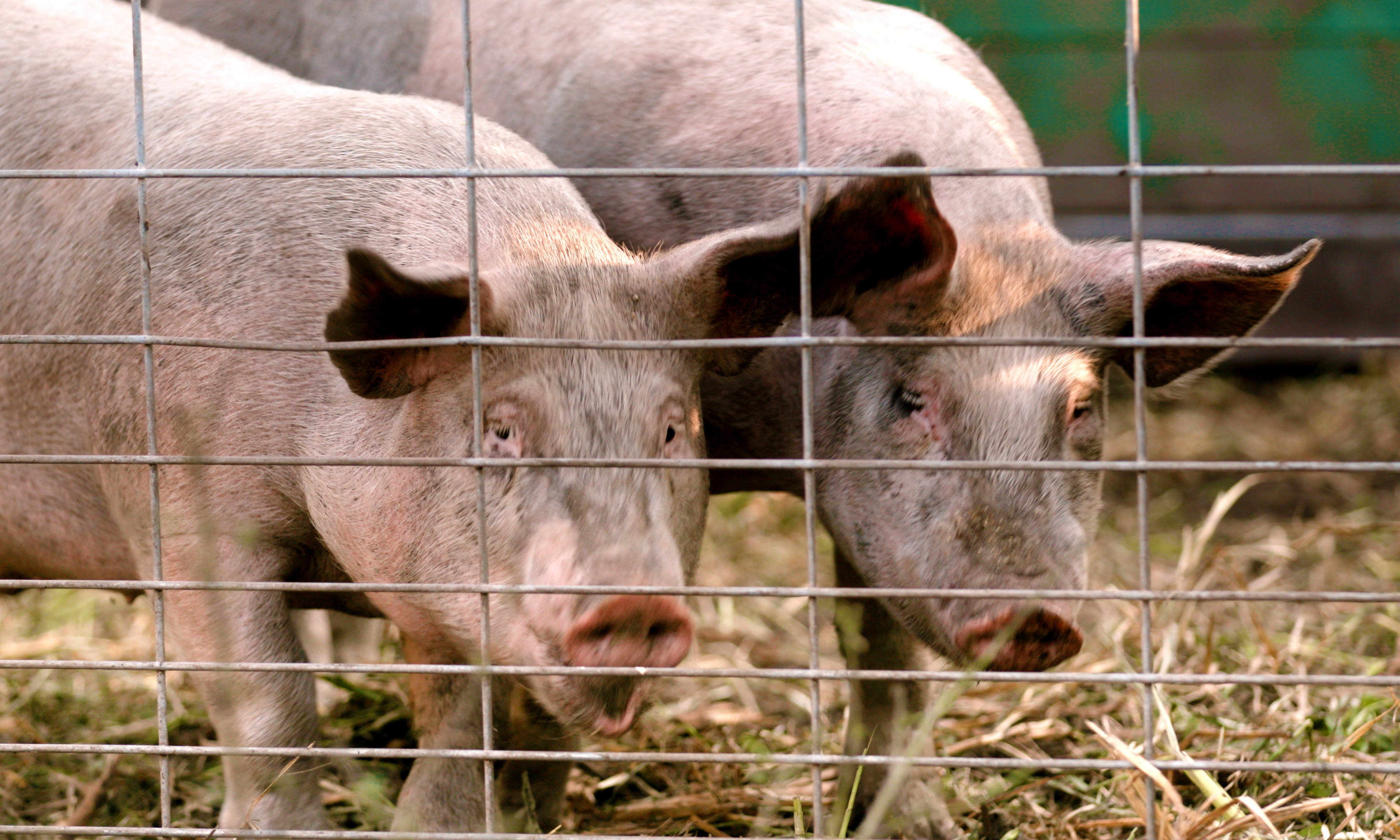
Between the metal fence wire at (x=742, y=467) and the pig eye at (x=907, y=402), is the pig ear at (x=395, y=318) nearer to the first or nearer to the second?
the metal fence wire at (x=742, y=467)

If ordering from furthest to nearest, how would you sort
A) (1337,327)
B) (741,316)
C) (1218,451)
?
(1337,327), (1218,451), (741,316)

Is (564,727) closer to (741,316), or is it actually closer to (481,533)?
(481,533)

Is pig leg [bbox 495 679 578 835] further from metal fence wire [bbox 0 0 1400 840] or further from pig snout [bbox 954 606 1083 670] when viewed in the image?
pig snout [bbox 954 606 1083 670]

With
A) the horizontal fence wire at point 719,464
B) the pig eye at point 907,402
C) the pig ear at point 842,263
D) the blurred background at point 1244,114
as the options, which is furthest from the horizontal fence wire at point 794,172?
the blurred background at point 1244,114

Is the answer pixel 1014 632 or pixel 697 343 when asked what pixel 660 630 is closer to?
pixel 697 343

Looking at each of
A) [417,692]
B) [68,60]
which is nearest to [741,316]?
[417,692]

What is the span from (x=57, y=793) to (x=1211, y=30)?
6507mm

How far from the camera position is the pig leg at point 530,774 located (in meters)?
3.24

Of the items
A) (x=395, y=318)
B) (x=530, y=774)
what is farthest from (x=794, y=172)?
(x=530, y=774)

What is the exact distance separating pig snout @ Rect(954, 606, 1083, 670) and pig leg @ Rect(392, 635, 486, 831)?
1043 mm

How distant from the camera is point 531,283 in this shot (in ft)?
8.64

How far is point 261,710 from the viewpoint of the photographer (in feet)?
9.34

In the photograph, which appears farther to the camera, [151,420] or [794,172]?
[151,420]

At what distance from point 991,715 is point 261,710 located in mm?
1995
